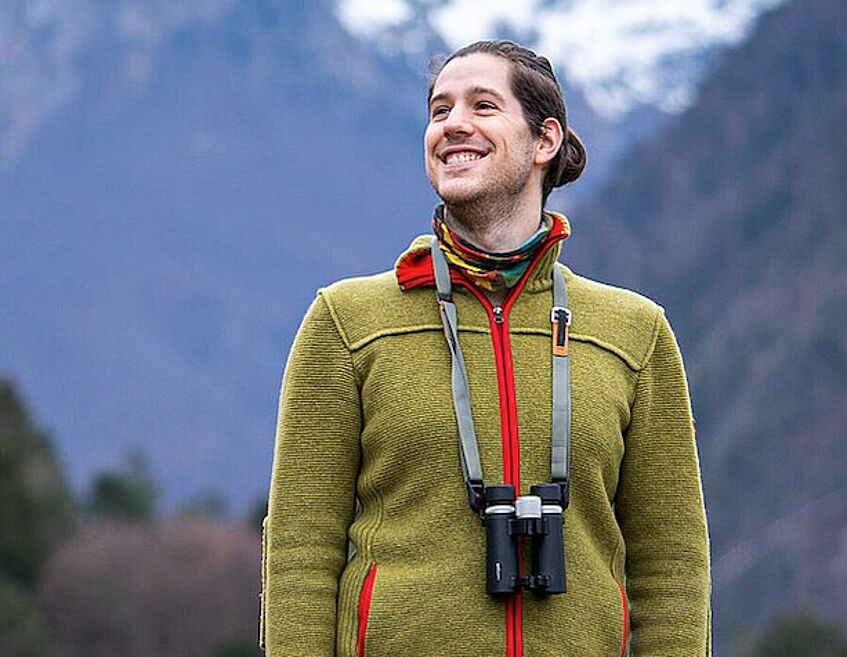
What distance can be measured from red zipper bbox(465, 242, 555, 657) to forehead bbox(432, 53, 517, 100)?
1.23 feet

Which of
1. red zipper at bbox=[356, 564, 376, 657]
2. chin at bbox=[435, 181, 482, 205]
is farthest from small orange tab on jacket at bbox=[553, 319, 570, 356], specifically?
red zipper at bbox=[356, 564, 376, 657]

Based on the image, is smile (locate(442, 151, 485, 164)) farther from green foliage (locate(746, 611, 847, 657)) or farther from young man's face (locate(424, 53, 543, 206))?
green foliage (locate(746, 611, 847, 657))

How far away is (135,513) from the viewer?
61.3 m

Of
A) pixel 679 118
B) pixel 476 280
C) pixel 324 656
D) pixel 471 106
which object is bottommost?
pixel 324 656

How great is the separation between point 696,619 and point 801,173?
10123cm

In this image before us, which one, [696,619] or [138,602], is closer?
[696,619]

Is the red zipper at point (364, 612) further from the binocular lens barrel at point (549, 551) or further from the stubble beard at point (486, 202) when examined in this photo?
the stubble beard at point (486, 202)

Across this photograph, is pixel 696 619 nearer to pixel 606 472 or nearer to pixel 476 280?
pixel 606 472

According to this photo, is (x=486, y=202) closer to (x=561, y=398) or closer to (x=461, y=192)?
(x=461, y=192)

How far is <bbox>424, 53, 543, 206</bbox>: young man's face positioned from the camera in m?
4.23

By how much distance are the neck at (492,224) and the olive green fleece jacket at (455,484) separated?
0.09 metres

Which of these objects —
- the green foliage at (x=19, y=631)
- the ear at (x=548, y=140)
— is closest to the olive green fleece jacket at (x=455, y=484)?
the ear at (x=548, y=140)

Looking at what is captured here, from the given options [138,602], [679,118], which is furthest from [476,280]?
[679,118]

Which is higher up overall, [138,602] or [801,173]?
[801,173]
